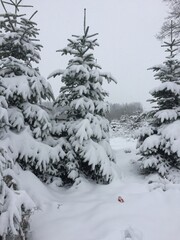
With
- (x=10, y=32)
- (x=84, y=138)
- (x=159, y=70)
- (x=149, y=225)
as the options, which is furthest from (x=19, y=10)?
(x=149, y=225)

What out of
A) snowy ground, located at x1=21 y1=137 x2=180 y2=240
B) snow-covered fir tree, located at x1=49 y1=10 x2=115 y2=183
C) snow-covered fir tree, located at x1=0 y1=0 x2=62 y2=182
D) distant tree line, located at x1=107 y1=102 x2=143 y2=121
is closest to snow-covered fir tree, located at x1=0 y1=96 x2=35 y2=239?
snowy ground, located at x1=21 y1=137 x2=180 y2=240

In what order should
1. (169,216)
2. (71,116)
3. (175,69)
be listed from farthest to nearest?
(175,69) → (71,116) → (169,216)

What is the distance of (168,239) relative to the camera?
16.2 feet

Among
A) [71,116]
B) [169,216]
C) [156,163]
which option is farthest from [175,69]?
[169,216]

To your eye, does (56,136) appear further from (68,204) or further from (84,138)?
(68,204)

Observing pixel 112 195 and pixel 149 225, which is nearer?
pixel 149 225

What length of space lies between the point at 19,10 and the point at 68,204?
5.22 metres

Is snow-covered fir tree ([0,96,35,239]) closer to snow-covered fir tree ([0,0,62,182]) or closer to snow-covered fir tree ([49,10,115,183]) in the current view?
snow-covered fir tree ([0,0,62,182])

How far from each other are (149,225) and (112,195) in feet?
5.12

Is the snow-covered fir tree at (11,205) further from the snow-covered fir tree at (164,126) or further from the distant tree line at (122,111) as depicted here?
the distant tree line at (122,111)

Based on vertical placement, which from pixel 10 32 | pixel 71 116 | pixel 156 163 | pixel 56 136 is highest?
pixel 10 32

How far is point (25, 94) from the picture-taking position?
6.39 metres

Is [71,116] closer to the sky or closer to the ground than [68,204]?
closer to the sky

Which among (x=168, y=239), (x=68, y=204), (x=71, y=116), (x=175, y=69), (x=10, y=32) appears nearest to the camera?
(x=168, y=239)
